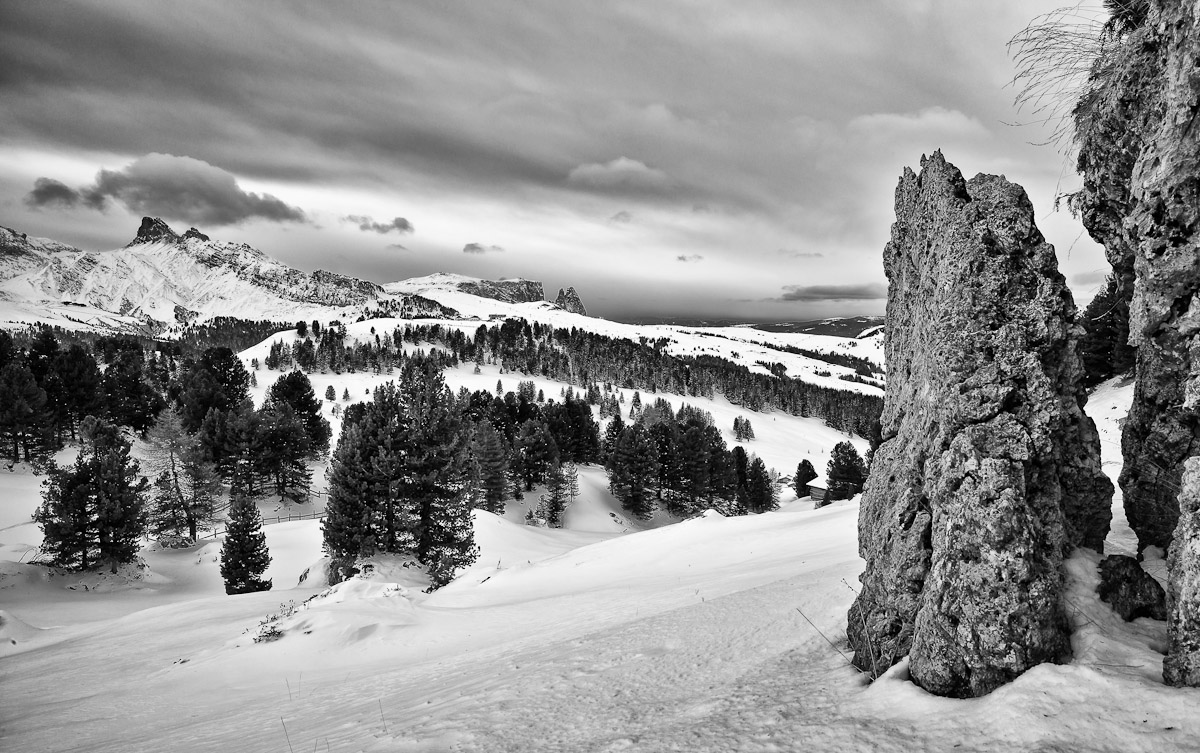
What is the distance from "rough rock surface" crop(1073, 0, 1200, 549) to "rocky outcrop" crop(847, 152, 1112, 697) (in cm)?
42

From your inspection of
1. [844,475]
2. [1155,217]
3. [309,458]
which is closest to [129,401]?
[309,458]

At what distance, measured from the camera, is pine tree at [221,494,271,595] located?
3000 centimetres

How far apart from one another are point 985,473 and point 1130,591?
1.43 m

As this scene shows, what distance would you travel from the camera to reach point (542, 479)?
64000mm

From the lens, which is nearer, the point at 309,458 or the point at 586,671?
the point at 586,671

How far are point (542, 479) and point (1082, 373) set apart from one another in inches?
2405

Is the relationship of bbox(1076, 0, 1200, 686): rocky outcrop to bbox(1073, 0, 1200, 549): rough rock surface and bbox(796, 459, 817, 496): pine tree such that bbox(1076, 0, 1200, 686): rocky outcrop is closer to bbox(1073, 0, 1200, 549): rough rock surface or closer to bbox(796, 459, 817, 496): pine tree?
bbox(1073, 0, 1200, 549): rough rock surface

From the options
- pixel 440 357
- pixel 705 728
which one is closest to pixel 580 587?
pixel 705 728

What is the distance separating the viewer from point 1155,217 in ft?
13.9

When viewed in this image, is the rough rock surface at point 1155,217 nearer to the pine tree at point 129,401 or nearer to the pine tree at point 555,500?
the pine tree at point 555,500

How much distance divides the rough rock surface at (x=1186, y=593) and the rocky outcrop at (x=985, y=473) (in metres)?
0.75

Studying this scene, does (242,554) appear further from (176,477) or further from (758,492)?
(758,492)

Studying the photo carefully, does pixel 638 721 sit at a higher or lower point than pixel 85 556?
higher

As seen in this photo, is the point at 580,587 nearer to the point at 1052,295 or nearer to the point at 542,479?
the point at 1052,295
